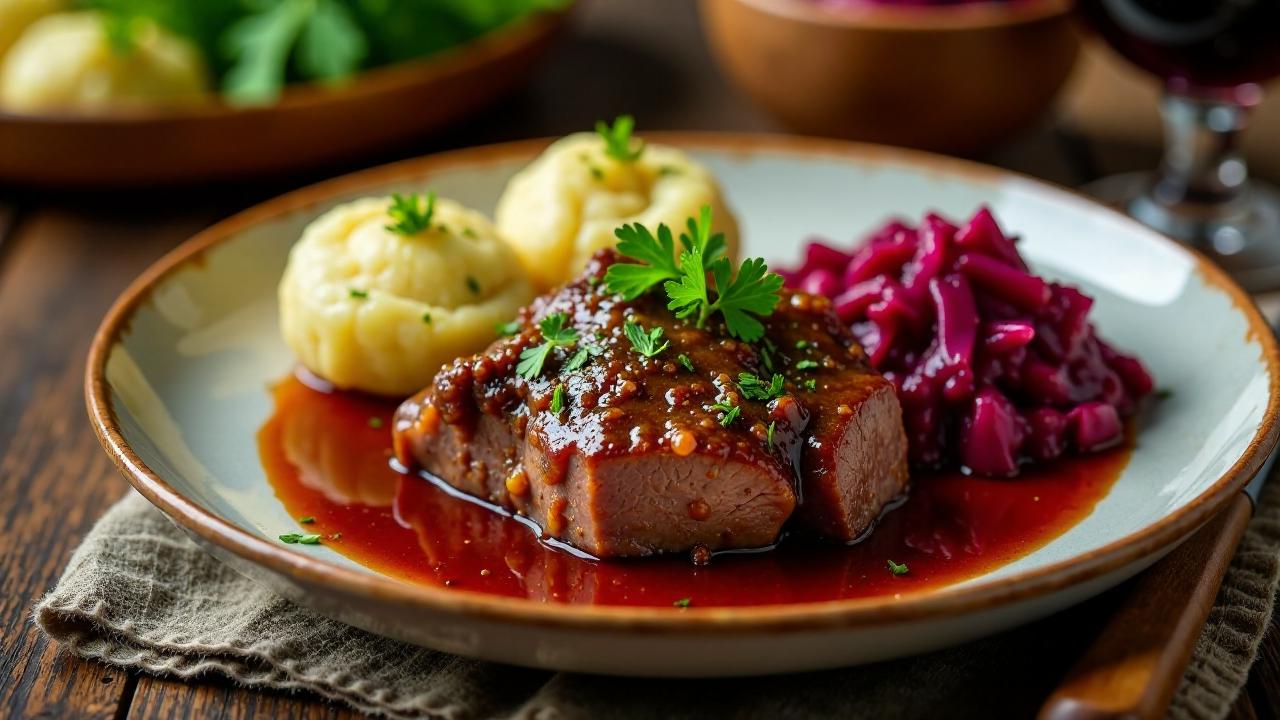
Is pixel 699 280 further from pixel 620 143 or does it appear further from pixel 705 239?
pixel 620 143

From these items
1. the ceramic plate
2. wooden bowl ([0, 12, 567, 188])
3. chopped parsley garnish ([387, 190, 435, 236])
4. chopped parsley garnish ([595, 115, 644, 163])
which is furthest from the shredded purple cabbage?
wooden bowl ([0, 12, 567, 188])

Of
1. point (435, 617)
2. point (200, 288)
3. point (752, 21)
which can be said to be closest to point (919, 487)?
point (435, 617)

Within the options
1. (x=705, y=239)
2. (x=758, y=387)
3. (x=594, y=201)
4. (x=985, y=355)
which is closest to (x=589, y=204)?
(x=594, y=201)

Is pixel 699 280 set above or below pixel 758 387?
above

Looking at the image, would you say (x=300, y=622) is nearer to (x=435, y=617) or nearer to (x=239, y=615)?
(x=239, y=615)

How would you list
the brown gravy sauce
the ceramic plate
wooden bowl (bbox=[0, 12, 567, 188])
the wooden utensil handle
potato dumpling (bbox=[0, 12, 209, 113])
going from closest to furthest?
the wooden utensil handle < the ceramic plate < the brown gravy sauce < wooden bowl (bbox=[0, 12, 567, 188]) < potato dumpling (bbox=[0, 12, 209, 113])

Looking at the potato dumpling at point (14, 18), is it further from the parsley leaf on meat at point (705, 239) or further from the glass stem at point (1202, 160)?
the glass stem at point (1202, 160)

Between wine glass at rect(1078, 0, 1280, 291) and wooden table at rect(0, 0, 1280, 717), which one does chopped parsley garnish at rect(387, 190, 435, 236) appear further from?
wine glass at rect(1078, 0, 1280, 291)
